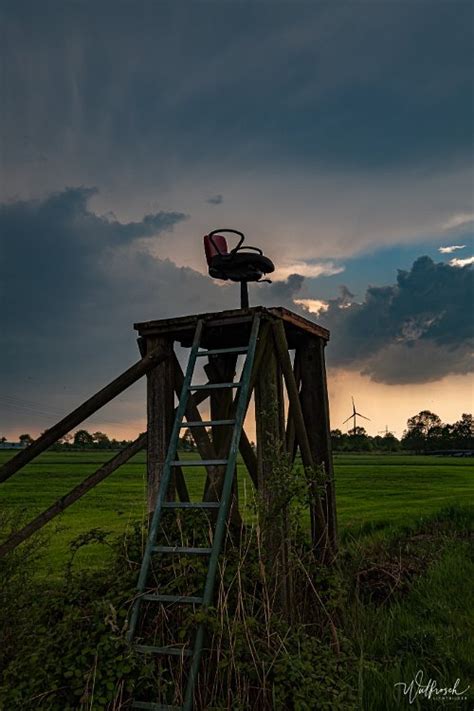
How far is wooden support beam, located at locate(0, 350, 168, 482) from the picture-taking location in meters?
7.06

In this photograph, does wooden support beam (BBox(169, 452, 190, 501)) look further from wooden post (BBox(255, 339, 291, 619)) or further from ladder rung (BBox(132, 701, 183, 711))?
ladder rung (BBox(132, 701, 183, 711))

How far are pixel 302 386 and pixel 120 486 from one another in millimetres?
18151

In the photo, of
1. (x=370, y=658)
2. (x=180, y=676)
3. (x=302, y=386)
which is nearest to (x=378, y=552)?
(x=302, y=386)

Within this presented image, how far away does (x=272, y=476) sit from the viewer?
20.2 feet

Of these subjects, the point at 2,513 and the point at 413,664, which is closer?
the point at 413,664

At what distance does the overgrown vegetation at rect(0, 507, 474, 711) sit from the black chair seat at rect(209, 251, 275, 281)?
316 centimetres

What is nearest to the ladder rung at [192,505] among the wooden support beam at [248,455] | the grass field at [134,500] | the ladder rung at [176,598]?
the grass field at [134,500]

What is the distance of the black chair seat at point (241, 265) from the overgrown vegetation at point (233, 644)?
316 centimetres

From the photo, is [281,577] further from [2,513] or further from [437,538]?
[437,538]

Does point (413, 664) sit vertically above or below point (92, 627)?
below

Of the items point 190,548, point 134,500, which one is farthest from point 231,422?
point 134,500

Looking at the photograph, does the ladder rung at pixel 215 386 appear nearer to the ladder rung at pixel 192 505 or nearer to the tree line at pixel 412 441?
the ladder rung at pixel 192 505

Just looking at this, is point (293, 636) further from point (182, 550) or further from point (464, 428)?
point (464, 428)

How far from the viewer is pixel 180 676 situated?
486 cm
